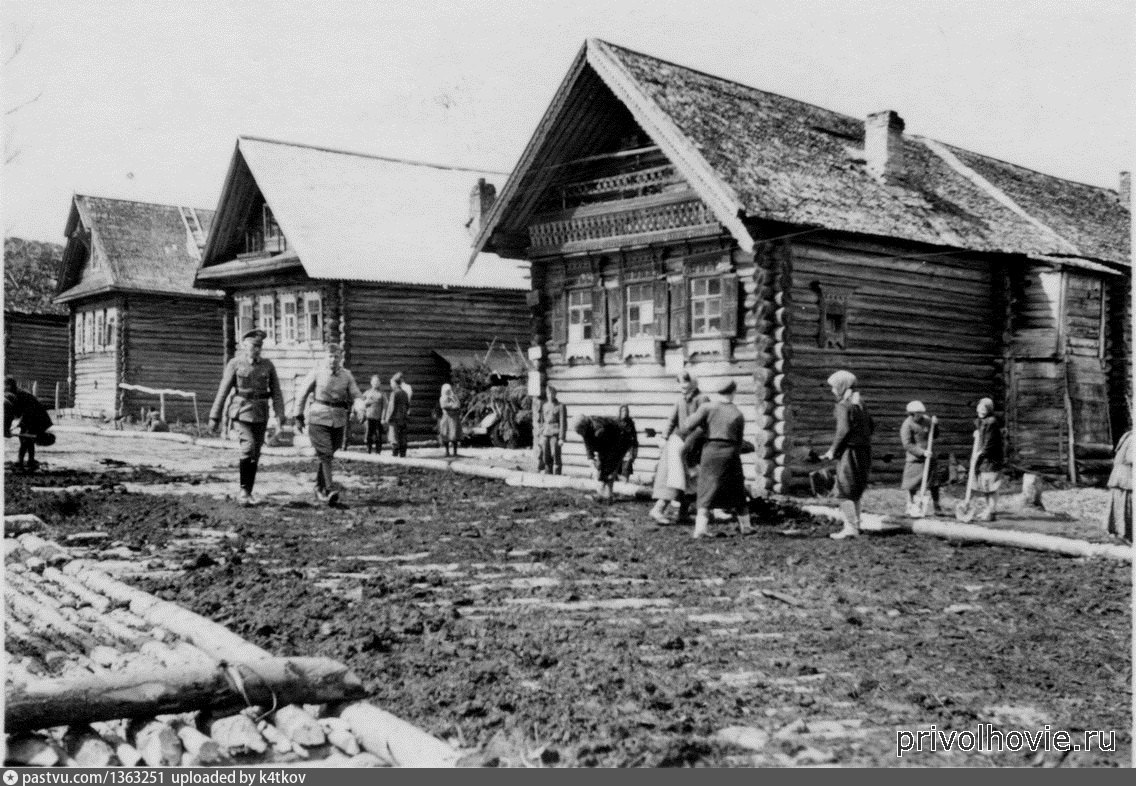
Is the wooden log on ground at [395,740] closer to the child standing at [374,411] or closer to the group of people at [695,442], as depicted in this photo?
the group of people at [695,442]

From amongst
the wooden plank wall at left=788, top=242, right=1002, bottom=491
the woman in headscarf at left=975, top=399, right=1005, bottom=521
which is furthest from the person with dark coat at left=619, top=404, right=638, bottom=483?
the woman in headscarf at left=975, top=399, right=1005, bottom=521

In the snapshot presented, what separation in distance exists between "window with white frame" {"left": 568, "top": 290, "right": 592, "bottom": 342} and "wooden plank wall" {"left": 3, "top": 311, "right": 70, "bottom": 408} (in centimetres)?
2895

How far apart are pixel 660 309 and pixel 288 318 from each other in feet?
45.7

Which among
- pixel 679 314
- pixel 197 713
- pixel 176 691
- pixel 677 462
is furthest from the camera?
pixel 679 314

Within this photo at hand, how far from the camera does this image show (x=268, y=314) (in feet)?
97.1

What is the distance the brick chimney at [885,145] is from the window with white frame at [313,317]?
14.1 metres

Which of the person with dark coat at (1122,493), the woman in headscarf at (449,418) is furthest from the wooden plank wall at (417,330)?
the person with dark coat at (1122,493)

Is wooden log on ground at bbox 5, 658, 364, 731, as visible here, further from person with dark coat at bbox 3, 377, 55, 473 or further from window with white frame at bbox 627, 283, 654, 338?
window with white frame at bbox 627, 283, 654, 338

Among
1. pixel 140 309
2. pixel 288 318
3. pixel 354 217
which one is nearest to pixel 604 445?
pixel 354 217

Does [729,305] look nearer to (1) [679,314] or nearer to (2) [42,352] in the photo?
(1) [679,314]

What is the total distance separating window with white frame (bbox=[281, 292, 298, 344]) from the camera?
2886 centimetres

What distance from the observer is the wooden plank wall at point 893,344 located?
1667cm
